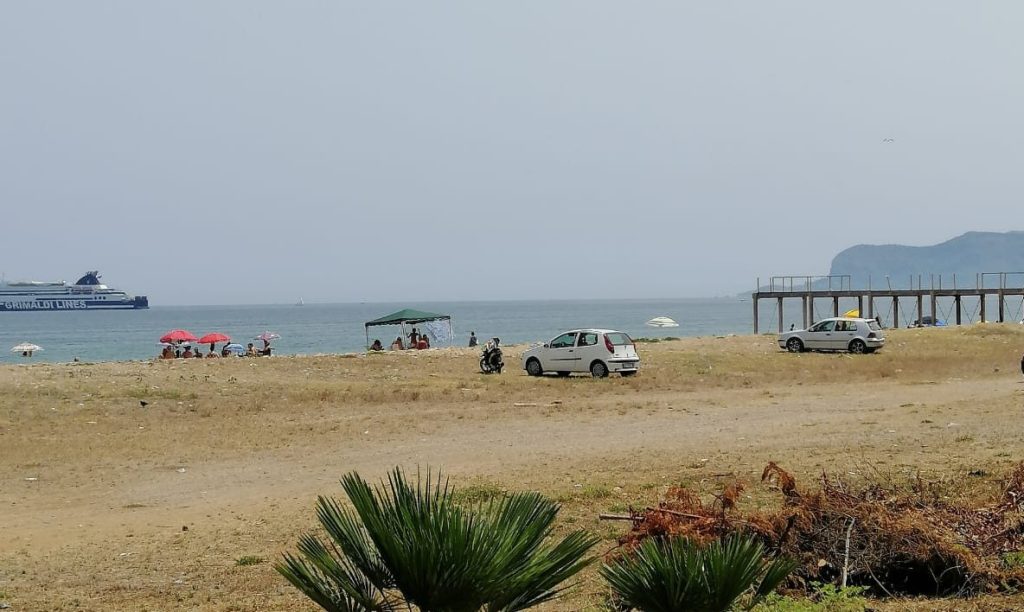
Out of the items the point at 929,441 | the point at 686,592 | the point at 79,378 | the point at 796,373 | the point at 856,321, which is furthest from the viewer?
the point at 856,321

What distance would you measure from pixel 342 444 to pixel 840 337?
1079 inches

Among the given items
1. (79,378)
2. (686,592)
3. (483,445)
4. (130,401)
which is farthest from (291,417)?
(686,592)

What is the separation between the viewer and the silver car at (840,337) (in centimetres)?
4066

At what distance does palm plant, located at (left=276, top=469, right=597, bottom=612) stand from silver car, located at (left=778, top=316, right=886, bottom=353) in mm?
37562

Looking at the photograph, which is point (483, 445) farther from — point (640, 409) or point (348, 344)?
point (348, 344)

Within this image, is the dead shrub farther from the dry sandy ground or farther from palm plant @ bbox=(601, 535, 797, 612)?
palm plant @ bbox=(601, 535, 797, 612)

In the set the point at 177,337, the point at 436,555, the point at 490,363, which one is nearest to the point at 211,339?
the point at 177,337

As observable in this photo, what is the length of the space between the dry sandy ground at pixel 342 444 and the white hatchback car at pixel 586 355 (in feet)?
2.81

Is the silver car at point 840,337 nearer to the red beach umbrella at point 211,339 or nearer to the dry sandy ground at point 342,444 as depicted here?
the dry sandy ground at point 342,444

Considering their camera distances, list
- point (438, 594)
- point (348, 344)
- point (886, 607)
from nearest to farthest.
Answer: point (438, 594), point (886, 607), point (348, 344)

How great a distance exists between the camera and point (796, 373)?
33.7 metres

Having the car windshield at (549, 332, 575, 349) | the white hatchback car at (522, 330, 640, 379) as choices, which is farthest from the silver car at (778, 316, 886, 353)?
the car windshield at (549, 332, 575, 349)

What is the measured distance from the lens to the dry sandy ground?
1028 centimetres

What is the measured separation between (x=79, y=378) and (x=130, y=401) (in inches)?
180
